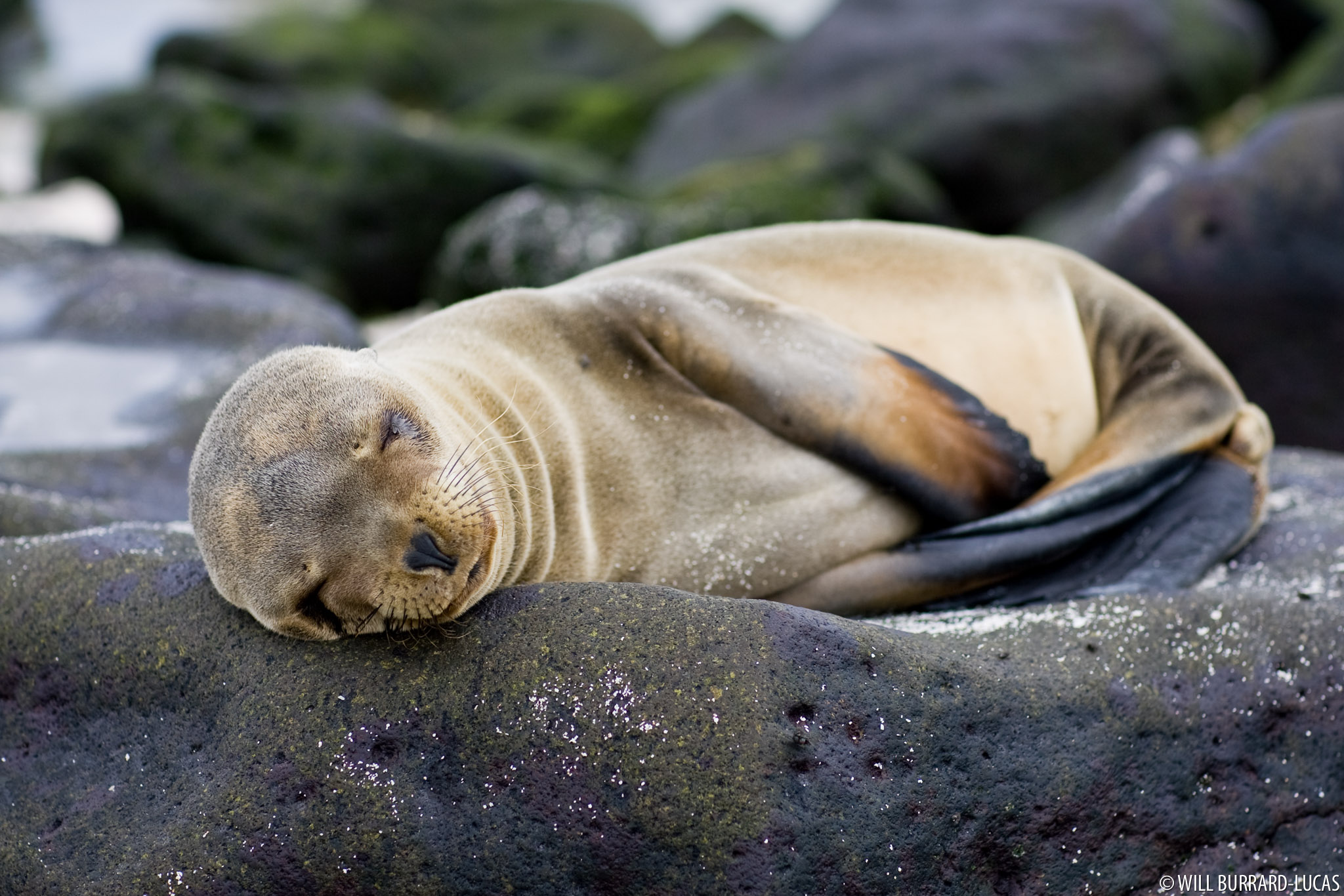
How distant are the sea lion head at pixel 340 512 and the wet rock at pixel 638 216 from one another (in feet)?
17.4

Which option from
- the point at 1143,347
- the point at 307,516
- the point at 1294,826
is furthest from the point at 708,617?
the point at 1143,347

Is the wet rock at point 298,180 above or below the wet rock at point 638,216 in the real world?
below

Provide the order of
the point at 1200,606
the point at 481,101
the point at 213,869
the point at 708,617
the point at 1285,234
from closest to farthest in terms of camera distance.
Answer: the point at 213,869
the point at 708,617
the point at 1200,606
the point at 1285,234
the point at 481,101

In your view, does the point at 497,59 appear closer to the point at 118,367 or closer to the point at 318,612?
the point at 118,367

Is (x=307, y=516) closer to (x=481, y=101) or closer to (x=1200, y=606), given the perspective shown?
(x=1200, y=606)

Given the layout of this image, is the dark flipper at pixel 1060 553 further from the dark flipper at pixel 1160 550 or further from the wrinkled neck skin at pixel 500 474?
the wrinkled neck skin at pixel 500 474

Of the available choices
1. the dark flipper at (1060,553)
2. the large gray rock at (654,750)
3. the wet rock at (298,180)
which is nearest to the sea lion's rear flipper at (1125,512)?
the dark flipper at (1060,553)

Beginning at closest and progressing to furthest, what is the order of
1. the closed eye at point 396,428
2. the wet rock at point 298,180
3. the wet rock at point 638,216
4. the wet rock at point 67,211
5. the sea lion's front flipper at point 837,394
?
the closed eye at point 396,428, the sea lion's front flipper at point 837,394, the wet rock at point 638,216, the wet rock at point 298,180, the wet rock at point 67,211

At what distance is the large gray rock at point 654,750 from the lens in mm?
2480

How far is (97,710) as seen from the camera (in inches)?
113

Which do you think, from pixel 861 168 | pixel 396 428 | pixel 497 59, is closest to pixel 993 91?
pixel 861 168

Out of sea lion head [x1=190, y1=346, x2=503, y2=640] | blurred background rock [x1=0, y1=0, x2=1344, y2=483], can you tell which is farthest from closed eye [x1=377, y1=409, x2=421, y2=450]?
blurred background rock [x1=0, y1=0, x2=1344, y2=483]

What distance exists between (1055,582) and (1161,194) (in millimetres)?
3314

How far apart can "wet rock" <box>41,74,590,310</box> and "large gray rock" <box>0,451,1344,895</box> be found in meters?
7.59
